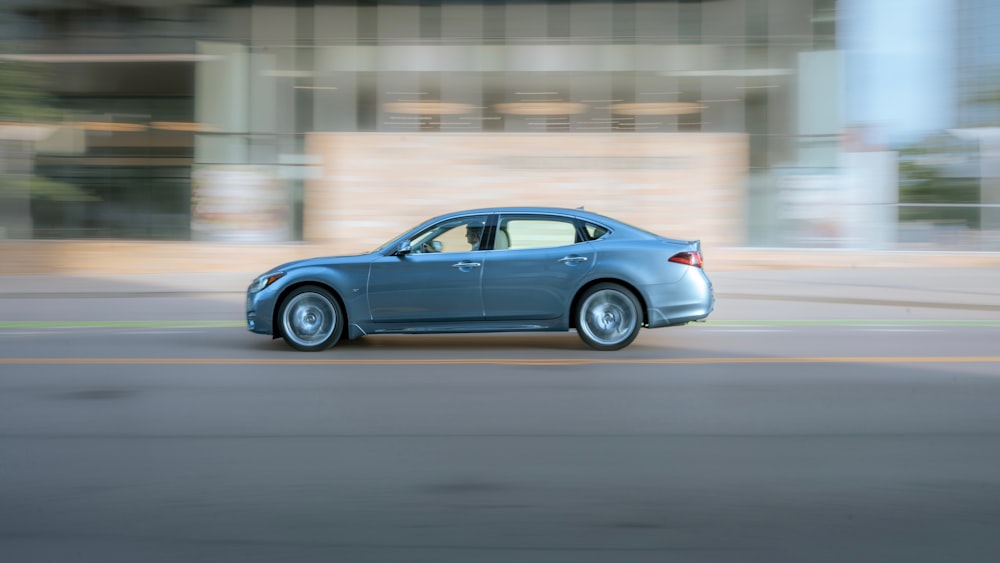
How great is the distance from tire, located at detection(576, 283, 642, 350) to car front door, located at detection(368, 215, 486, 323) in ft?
3.26

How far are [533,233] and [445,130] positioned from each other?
13.9m

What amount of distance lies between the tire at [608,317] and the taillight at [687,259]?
53 cm

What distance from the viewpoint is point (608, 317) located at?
32.1 ft

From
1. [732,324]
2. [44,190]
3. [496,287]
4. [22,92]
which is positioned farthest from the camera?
[44,190]

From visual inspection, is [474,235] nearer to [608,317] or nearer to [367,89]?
[608,317]

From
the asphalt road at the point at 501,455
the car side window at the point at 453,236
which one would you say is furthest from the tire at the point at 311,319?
the car side window at the point at 453,236

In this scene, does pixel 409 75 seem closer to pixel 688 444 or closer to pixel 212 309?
pixel 212 309

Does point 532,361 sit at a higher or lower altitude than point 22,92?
lower

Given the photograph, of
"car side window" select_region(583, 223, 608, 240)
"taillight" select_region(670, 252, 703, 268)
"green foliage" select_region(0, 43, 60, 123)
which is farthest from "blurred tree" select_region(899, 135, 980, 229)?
"green foliage" select_region(0, 43, 60, 123)

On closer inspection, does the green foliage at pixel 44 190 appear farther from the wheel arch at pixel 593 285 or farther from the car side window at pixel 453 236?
the wheel arch at pixel 593 285

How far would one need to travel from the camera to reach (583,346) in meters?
10.3

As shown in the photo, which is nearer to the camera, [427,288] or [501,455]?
[501,455]

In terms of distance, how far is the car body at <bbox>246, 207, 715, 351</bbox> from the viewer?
9664 mm

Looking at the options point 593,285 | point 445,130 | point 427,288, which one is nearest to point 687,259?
point 593,285
